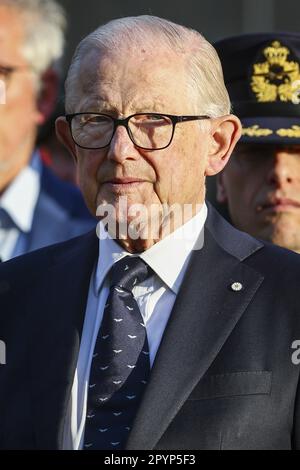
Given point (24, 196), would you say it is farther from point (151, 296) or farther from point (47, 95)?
point (151, 296)

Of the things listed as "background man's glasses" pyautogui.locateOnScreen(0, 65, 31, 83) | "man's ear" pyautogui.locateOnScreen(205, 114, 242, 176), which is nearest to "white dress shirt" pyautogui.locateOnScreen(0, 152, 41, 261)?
"background man's glasses" pyautogui.locateOnScreen(0, 65, 31, 83)

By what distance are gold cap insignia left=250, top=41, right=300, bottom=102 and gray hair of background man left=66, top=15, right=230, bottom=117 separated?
89 centimetres

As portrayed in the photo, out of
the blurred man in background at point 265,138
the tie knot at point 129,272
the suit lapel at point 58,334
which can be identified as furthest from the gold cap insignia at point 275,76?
the tie knot at point 129,272

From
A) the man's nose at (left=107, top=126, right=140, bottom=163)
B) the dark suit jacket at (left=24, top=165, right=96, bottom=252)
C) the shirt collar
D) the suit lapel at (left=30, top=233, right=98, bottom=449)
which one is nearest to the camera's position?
the suit lapel at (left=30, top=233, right=98, bottom=449)

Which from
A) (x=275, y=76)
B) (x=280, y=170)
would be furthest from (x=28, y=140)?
(x=280, y=170)

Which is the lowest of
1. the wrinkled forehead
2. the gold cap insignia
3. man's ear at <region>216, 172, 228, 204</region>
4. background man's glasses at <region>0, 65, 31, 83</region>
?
man's ear at <region>216, 172, 228, 204</region>

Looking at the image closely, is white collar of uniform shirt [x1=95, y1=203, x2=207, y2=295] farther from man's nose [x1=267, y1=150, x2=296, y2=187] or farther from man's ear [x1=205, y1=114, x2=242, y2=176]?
man's nose [x1=267, y1=150, x2=296, y2=187]

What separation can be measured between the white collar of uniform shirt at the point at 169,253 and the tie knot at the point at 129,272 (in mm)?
18

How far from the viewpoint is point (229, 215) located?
171 inches

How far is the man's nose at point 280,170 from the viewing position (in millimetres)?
4086

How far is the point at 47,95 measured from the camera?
5141 millimetres

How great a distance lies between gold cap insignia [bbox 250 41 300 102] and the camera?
169 inches

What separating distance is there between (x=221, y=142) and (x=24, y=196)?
5.40 feet

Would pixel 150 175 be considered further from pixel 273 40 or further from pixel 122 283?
pixel 273 40
